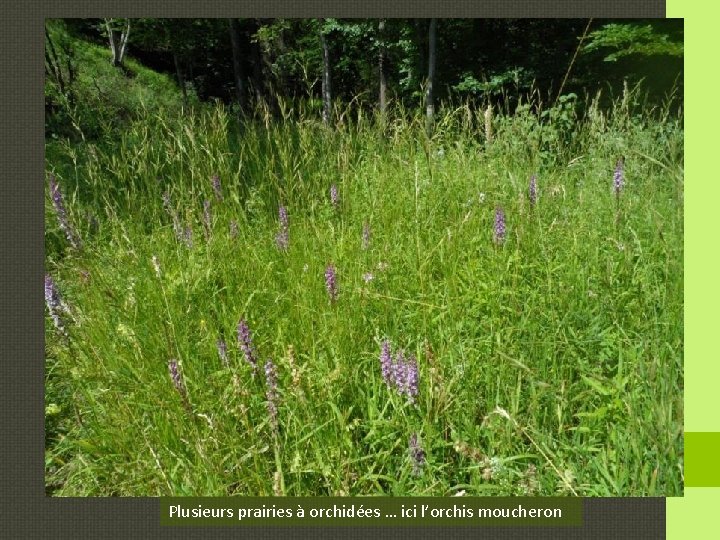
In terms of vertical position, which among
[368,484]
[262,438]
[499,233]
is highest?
[499,233]

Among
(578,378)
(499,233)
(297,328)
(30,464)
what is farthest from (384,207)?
(30,464)

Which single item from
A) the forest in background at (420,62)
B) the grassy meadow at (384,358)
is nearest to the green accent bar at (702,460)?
the grassy meadow at (384,358)

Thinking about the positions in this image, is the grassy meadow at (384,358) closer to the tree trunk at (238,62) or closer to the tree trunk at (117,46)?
the tree trunk at (238,62)

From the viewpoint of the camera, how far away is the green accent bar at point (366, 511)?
141cm

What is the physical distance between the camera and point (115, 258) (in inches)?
96.5

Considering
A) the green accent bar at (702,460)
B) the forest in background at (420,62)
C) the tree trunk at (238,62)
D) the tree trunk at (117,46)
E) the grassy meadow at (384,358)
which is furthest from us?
the tree trunk at (117,46)

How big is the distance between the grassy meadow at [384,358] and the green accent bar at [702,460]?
66mm

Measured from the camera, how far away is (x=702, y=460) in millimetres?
1395

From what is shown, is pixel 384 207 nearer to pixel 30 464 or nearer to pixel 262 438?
pixel 262 438

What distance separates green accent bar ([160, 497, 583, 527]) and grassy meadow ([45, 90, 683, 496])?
0.05 metres

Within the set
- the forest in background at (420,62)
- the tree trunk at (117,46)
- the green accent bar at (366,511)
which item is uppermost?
the tree trunk at (117,46)

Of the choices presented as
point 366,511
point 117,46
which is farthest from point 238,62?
point 366,511

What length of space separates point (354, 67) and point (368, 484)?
8378 mm

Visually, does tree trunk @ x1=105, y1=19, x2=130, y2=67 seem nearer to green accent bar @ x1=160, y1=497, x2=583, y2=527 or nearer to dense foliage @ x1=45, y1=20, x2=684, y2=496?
dense foliage @ x1=45, y1=20, x2=684, y2=496
